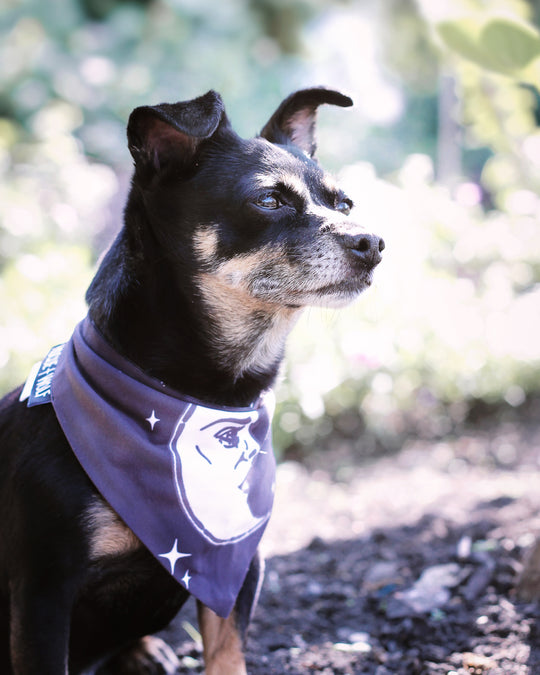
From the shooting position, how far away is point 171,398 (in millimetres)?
2148

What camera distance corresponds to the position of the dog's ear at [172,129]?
2.08 meters

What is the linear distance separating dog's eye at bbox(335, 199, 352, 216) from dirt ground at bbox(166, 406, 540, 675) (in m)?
1.53

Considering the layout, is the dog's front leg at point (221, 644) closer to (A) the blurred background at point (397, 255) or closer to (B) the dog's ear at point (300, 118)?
(A) the blurred background at point (397, 255)

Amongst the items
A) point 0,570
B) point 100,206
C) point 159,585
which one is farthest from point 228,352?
point 100,206

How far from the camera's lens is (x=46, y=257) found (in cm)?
529

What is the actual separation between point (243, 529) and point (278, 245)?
3.00ft

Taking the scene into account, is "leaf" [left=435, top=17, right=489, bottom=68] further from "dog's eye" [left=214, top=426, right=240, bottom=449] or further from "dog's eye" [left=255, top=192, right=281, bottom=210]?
"dog's eye" [left=214, top=426, right=240, bottom=449]

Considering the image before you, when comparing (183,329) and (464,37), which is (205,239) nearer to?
(183,329)

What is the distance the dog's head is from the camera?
224 cm

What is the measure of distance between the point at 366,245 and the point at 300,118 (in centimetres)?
79

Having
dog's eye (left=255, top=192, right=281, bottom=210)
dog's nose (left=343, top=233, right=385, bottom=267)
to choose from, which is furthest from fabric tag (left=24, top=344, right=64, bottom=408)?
dog's nose (left=343, top=233, right=385, bottom=267)

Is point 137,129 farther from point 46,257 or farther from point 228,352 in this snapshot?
point 46,257

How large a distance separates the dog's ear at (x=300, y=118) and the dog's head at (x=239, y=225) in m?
0.41

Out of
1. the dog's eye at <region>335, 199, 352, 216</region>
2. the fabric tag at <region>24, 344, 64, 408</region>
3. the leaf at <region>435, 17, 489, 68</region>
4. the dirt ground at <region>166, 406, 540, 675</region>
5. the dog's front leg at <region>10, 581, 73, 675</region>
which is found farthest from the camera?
Answer: the leaf at <region>435, 17, 489, 68</region>
